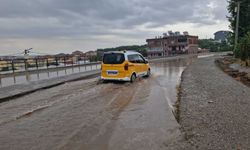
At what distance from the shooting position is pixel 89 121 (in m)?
8.02

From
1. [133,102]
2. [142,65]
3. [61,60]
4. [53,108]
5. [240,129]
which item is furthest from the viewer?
[61,60]

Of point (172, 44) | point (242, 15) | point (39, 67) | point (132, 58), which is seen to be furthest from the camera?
point (172, 44)

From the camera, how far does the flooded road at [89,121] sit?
6203 millimetres

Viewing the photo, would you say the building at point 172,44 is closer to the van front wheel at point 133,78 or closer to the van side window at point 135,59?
the van side window at point 135,59

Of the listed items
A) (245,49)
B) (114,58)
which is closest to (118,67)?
(114,58)

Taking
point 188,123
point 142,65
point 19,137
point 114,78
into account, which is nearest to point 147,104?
point 188,123

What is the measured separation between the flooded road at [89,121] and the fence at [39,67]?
10841 millimetres

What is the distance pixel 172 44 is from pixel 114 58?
112350 millimetres

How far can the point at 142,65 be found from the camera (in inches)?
757

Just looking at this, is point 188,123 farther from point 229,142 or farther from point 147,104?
point 147,104

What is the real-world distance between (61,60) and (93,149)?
2880 cm

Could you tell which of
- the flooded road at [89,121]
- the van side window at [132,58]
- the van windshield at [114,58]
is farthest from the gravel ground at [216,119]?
the van side window at [132,58]

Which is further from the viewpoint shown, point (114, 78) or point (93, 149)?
point (114, 78)

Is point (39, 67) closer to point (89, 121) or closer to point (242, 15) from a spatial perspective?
point (89, 121)
